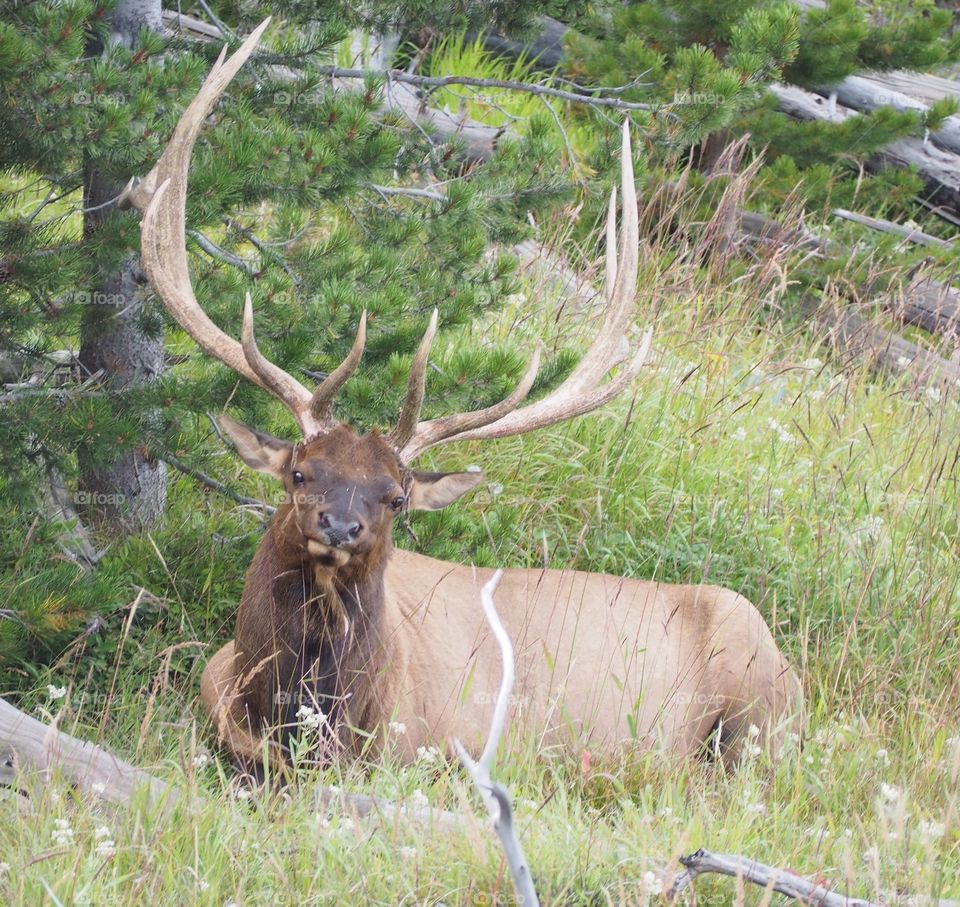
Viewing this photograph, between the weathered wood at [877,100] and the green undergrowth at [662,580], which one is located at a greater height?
the weathered wood at [877,100]

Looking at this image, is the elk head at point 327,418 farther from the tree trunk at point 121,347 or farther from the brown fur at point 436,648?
the tree trunk at point 121,347

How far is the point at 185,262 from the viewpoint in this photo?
4547 millimetres

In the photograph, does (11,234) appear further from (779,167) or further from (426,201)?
(779,167)

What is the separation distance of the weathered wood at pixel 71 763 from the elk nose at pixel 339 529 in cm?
91

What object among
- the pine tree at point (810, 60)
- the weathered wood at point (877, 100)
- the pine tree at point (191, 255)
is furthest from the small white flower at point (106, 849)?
the weathered wood at point (877, 100)

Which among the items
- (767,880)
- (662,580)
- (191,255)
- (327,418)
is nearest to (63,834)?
(767,880)

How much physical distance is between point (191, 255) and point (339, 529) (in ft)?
5.11

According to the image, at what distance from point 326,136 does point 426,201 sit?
0.88 m

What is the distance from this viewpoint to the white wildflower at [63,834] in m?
2.97

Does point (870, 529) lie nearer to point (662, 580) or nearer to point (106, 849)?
point (662, 580)

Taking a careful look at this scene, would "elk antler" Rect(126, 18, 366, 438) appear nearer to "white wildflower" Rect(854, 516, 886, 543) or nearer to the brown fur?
the brown fur

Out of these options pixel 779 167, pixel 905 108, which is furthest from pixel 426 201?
pixel 905 108

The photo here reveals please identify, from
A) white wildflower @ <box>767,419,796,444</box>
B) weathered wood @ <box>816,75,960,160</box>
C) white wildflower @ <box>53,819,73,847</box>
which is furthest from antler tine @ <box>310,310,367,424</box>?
weathered wood @ <box>816,75,960,160</box>

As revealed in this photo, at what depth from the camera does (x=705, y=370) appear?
22.9 feet
